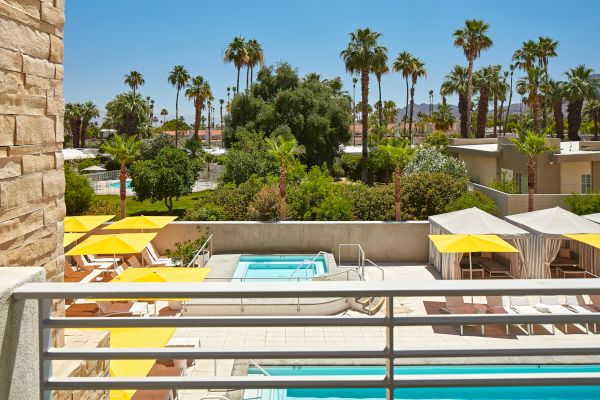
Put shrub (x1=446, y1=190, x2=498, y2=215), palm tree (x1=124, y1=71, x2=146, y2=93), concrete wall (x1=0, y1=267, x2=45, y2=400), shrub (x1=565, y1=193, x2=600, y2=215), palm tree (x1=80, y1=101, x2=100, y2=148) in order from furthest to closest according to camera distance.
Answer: palm tree (x1=124, y1=71, x2=146, y2=93) < palm tree (x1=80, y1=101, x2=100, y2=148) < shrub (x1=446, y1=190, x2=498, y2=215) < shrub (x1=565, y1=193, x2=600, y2=215) < concrete wall (x1=0, y1=267, x2=45, y2=400)

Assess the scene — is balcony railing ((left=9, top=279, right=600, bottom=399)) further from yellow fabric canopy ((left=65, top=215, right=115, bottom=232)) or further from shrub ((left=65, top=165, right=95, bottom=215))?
shrub ((left=65, top=165, right=95, bottom=215))

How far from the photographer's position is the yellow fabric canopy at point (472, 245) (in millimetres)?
14844

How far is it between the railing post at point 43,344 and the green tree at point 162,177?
2915 cm

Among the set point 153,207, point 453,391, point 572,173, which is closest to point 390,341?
point 453,391

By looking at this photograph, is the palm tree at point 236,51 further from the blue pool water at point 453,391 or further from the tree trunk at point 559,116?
the blue pool water at point 453,391

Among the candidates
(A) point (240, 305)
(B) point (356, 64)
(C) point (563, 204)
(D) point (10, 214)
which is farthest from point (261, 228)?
(B) point (356, 64)

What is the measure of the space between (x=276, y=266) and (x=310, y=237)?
1.89m

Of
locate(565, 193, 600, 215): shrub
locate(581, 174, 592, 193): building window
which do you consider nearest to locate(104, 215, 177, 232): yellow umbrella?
locate(565, 193, 600, 215): shrub

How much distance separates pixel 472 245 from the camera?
15.0 metres

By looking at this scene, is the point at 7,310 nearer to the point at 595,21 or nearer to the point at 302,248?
the point at 302,248

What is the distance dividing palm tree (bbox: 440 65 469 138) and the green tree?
35.6 meters

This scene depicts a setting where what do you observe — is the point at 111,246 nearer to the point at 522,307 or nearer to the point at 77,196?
the point at 522,307

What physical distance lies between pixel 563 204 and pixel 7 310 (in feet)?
75.4

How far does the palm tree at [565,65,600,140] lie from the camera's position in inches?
2088
